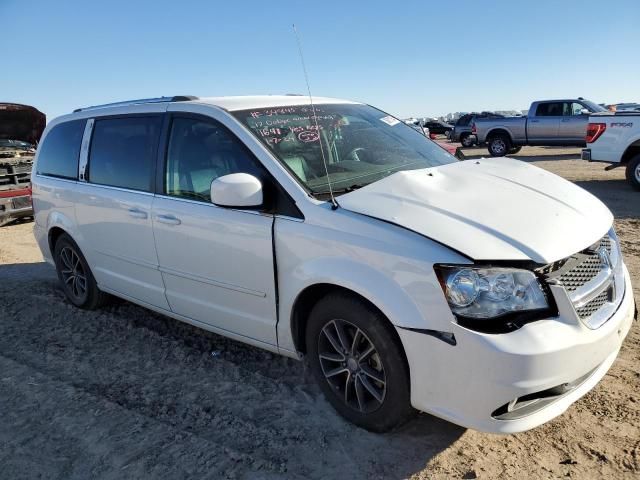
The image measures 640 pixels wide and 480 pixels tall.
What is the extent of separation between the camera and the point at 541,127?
18781 mm

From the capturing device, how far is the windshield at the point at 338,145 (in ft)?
10.5

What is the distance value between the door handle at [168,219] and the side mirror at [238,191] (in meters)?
0.65

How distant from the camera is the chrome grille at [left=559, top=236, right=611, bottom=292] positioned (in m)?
2.46

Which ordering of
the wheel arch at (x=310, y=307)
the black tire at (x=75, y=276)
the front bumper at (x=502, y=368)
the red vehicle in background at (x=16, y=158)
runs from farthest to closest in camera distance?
1. the red vehicle in background at (x=16, y=158)
2. the black tire at (x=75, y=276)
3. the wheel arch at (x=310, y=307)
4. the front bumper at (x=502, y=368)

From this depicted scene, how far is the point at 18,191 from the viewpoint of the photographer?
955cm

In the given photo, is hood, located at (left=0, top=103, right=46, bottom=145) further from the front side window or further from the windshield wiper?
the windshield wiper

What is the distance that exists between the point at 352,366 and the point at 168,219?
1621 millimetres

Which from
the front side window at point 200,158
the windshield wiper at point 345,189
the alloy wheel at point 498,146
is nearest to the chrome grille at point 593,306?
the windshield wiper at point 345,189

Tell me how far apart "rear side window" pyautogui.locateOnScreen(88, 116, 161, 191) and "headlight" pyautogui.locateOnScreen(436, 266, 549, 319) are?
243 cm

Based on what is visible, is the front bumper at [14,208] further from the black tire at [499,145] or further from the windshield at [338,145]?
the black tire at [499,145]

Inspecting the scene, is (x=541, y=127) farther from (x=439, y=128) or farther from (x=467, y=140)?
(x=439, y=128)

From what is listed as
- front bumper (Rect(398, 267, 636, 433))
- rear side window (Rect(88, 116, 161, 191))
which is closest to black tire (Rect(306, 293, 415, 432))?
front bumper (Rect(398, 267, 636, 433))

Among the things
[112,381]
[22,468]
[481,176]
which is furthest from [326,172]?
[22,468]

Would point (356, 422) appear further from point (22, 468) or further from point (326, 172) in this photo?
point (22, 468)
